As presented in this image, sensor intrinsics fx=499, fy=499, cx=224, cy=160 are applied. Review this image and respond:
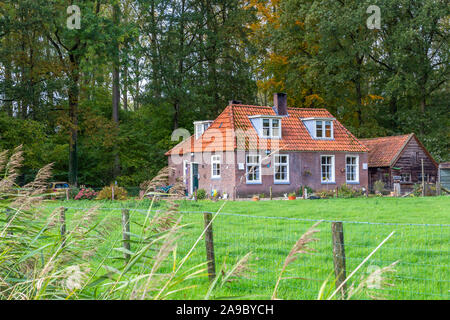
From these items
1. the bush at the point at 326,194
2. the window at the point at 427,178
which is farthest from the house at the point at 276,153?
the window at the point at 427,178

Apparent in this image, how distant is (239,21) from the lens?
3809cm

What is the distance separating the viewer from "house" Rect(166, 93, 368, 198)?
2873 cm

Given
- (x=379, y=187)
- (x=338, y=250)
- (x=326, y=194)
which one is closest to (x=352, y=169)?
(x=379, y=187)

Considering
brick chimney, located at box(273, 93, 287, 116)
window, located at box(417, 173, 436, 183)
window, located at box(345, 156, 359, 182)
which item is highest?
brick chimney, located at box(273, 93, 287, 116)

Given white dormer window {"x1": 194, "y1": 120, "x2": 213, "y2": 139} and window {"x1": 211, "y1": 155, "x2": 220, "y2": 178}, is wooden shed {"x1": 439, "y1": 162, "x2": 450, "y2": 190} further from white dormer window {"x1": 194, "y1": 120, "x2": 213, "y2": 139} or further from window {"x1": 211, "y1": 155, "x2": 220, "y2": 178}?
white dormer window {"x1": 194, "y1": 120, "x2": 213, "y2": 139}

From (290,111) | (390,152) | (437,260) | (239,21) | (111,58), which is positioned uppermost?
(239,21)

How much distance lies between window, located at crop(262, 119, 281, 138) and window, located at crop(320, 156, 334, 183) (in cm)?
357

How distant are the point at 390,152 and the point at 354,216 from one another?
20.7m

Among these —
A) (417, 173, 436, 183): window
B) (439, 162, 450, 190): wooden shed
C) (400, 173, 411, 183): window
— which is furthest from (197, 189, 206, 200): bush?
(439, 162, 450, 190): wooden shed

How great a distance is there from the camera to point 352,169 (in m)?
32.4

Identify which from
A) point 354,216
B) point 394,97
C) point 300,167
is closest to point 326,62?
point 394,97
